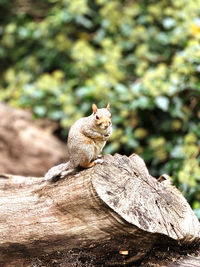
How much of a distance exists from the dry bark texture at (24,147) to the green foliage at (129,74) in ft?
0.76

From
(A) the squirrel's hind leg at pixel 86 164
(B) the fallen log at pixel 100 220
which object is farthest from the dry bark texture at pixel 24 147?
(A) the squirrel's hind leg at pixel 86 164

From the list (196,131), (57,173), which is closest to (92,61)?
(196,131)

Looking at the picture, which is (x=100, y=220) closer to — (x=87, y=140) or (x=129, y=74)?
(x=87, y=140)

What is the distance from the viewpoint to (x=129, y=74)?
15.6 ft

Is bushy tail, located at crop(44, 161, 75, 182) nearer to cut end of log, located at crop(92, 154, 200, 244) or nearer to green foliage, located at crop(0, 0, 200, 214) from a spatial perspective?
cut end of log, located at crop(92, 154, 200, 244)

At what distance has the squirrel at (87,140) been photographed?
6.52 ft

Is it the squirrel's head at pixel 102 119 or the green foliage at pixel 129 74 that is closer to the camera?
the squirrel's head at pixel 102 119

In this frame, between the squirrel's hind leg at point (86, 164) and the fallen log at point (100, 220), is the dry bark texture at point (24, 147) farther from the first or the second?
the squirrel's hind leg at point (86, 164)

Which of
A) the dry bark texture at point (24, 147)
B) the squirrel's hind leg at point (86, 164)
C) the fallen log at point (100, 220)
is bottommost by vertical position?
the fallen log at point (100, 220)

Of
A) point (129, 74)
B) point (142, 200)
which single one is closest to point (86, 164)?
point (142, 200)

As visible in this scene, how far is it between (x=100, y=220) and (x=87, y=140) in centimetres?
46

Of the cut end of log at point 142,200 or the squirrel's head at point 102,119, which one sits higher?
the squirrel's head at point 102,119

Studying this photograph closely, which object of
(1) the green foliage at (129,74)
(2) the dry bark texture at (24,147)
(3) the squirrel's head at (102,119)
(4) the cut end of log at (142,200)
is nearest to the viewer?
(4) the cut end of log at (142,200)

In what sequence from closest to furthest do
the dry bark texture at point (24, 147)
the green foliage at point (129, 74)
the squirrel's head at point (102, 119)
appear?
the squirrel's head at point (102, 119) → the green foliage at point (129, 74) → the dry bark texture at point (24, 147)
